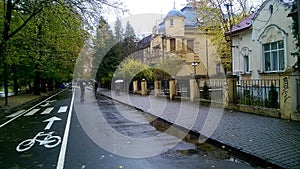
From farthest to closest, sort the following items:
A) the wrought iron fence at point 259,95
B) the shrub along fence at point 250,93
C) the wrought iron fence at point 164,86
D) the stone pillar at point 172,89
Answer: the wrought iron fence at point 164,86
the stone pillar at point 172,89
the wrought iron fence at point 259,95
the shrub along fence at point 250,93

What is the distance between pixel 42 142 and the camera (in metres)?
8.30

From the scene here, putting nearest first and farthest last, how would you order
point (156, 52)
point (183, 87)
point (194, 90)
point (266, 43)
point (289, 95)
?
1. point (289, 95)
2. point (266, 43)
3. point (194, 90)
4. point (183, 87)
5. point (156, 52)

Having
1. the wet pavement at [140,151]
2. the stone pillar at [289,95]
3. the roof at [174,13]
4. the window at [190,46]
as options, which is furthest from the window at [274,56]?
the roof at [174,13]

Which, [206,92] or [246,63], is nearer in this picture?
[206,92]

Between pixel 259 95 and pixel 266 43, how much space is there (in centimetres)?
598

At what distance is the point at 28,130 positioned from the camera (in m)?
10.5

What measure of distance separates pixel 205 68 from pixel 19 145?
123 feet

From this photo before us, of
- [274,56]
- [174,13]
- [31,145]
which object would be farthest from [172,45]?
[31,145]

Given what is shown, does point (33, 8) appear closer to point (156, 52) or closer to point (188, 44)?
point (188, 44)

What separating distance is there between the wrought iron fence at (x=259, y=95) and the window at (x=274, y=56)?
12.7 ft

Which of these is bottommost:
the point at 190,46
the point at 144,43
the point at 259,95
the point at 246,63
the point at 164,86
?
the point at 259,95

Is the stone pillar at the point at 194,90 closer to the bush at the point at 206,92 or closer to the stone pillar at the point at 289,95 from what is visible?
the bush at the point at 206,92

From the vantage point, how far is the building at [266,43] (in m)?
16.1

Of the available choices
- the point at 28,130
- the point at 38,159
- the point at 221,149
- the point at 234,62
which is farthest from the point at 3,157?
the point at 234,62
